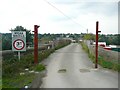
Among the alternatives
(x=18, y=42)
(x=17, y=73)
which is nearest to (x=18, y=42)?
(x=18, y=42)

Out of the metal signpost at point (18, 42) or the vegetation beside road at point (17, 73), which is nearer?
the vegetation beside road at point (17, 73)

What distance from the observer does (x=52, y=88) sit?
32.0ft

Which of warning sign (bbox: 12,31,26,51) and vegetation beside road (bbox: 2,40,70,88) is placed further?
warning sign (bbox: 12,31,26,51)

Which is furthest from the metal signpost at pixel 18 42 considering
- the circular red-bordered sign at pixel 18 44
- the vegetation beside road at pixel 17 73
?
the vegetation beside road at pixel 17 73

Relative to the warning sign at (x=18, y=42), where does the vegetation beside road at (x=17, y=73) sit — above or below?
below

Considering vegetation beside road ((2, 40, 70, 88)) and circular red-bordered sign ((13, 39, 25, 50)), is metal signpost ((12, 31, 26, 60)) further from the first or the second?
vegetation beside road ((2, 40, 70, 88))

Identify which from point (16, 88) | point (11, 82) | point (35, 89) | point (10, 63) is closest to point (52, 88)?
point (35, 89)

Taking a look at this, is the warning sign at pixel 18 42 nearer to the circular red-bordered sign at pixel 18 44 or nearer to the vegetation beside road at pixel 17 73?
the circular red-bordered sign at pixel 18 44

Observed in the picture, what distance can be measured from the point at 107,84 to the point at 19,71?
5566 millimetres

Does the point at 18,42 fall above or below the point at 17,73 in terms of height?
→ above

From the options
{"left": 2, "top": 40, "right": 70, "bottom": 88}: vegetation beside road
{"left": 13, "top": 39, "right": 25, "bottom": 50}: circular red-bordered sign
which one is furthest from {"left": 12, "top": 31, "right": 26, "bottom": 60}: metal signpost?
{"left": 2, "top": 40, "right": 70, "bottom": 88}: vegetation beside road

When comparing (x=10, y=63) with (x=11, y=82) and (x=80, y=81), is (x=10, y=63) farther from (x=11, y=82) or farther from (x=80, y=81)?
(x=80, y=81)

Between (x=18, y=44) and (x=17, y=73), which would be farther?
(x=18, y=44)

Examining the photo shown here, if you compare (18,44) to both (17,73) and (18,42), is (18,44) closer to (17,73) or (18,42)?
(18,42)
